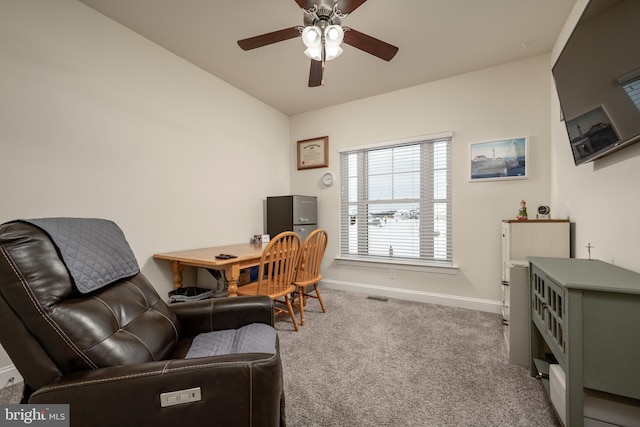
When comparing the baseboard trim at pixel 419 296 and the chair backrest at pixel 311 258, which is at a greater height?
the chair backrest at pixel 311 258

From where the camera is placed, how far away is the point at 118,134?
214cm

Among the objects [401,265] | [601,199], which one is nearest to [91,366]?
[601,199]

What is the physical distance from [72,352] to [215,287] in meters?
1.83

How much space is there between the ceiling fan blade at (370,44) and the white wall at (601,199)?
51.7 inches

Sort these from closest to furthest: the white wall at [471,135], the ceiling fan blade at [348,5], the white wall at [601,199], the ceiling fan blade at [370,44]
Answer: the white wall at [601,199] → the ceiling fan blade at [348,5] → the ceiling fan blade at [370,44] → the white wall at [471,135]

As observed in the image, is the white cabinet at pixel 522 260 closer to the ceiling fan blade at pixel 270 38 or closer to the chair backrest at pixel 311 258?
the chair backrest at pixel 311 258

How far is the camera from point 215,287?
2660 millimetres

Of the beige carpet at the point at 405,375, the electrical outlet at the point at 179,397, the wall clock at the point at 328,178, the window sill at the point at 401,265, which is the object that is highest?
the wall clock at the point at 328,178

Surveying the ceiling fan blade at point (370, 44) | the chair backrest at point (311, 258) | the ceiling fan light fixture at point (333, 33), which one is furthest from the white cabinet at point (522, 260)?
the ceiling fan light fixture at point (333, 33)

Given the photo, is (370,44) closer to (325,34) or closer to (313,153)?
(325,34)

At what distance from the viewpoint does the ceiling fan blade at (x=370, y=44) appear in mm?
1810

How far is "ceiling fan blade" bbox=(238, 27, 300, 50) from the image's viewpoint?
1770 mm

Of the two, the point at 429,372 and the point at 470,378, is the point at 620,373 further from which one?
the point at 429,372

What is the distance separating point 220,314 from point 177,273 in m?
1.26
